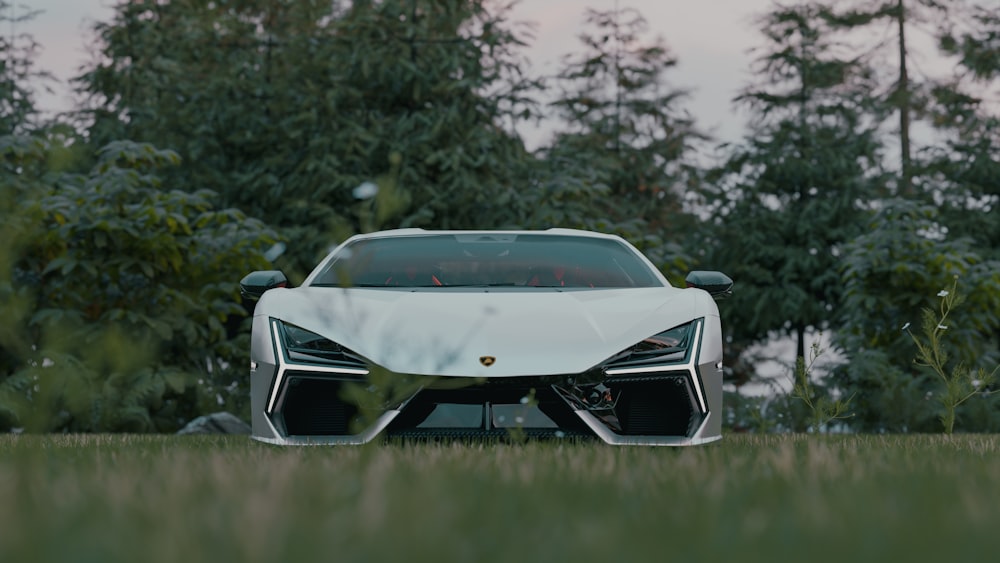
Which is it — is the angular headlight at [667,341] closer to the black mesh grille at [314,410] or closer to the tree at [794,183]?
the black mesh grille at [314,410]

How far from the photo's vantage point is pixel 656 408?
4984 mm

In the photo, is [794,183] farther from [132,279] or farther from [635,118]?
[132,279]

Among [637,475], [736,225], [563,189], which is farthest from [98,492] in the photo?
[736,225]

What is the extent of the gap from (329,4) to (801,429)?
1414 cm

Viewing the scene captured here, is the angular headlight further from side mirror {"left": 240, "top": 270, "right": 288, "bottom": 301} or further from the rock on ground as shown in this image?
the rock on ground

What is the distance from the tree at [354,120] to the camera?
643 inches

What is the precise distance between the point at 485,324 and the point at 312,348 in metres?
0.77

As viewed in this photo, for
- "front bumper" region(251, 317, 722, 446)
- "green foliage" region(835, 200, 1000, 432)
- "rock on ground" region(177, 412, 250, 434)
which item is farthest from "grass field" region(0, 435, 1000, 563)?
"green foliage" region(835, 200, 1000, 432)

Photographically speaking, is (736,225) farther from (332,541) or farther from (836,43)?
(332,541)

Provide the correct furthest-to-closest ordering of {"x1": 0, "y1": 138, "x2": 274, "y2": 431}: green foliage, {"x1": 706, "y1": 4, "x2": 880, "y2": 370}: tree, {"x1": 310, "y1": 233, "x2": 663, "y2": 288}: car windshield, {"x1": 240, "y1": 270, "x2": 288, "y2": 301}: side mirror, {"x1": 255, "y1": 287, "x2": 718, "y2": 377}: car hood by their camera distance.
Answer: {"x1": 706, "y1": 4, "x2": 880, "y2": 370}: tree
{"x1": 0, "y1": 138, "x2": 274, "y2": 431}: green foliage
{"x1": 310, "y1": 233, "x2": 663, "y2": 288}: car windshield
{"x1": 240, "y1": 270, "x2": 288, "y2": 301}: side mirror
{"x1": 255, "y1": 287, "x2": 718, "y2": 377}: car hood

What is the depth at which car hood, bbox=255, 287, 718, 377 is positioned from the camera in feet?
15.6

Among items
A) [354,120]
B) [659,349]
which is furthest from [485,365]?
[354,120]

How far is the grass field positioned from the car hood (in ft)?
1.74

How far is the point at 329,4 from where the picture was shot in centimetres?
2259
